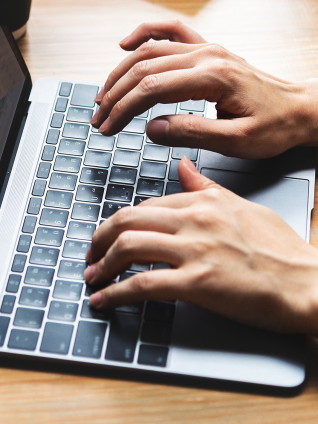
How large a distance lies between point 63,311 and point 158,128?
24 cm

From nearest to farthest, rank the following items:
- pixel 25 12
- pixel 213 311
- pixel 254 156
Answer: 1. pixel 213 311
2. pixel 254 156
3. pixel 25 12

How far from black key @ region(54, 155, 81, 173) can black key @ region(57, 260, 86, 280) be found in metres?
0.14

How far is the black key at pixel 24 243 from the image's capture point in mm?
682

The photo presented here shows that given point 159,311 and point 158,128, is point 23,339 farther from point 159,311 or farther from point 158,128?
point 158,128

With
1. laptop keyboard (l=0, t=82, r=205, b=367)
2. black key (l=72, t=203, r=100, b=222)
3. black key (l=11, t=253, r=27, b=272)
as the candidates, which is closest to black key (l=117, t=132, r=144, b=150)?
laptop keyboard (l=0, t=82, r=205, b=367)

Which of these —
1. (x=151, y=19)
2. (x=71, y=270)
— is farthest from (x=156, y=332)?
(x=151, y=19)

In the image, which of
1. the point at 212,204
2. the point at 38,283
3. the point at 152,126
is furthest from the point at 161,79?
the point at 38,283

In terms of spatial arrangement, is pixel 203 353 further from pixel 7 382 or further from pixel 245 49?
pixel 245 49

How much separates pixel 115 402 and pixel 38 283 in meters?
0.16

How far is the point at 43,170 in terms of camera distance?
749 millimetres

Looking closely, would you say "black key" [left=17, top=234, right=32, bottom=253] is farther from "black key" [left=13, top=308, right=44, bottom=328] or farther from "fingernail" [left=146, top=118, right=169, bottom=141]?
"fingernail" [left=146, top=118, right=169, bottom=141]

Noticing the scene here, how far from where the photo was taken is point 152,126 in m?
0.69

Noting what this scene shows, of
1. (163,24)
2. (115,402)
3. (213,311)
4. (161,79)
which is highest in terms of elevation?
(163,24)

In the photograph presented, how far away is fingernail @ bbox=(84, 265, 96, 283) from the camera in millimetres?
644
